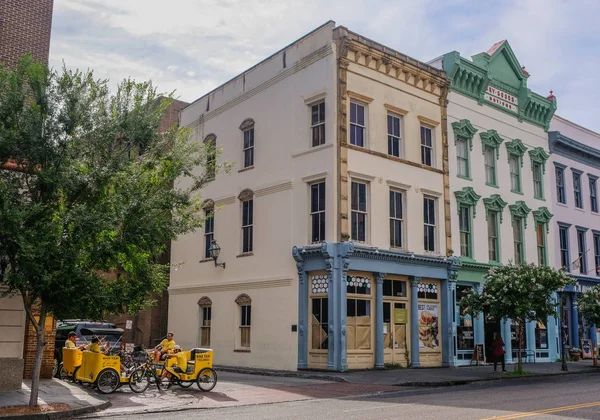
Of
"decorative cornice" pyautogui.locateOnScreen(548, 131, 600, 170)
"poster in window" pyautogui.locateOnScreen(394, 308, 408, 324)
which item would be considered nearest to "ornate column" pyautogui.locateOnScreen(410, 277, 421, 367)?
"poster in window" pyautogui.locateOnScreen(394, 308, 408, 324)

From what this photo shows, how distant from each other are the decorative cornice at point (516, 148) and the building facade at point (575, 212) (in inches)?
119

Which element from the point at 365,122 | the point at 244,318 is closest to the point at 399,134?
the point at 365,122

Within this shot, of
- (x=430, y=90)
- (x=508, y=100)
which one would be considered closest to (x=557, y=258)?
(x=508, y=100)

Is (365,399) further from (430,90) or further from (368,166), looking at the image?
(430,90)

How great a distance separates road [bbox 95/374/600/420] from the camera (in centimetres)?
1223

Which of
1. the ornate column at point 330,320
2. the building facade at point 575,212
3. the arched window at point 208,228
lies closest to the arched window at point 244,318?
the arched window at point 208,228

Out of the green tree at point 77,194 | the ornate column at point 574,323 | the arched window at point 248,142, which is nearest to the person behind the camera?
the green tree at point 77,194

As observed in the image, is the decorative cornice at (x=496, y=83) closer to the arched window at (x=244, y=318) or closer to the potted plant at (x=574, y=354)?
the potted plant at (x=574, y=354)

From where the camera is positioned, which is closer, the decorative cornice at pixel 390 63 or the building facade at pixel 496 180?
the decorative cornice at pixel 390 63

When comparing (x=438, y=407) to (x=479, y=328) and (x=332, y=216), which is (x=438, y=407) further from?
(x=479, y=328)

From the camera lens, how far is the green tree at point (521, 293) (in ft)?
76.6

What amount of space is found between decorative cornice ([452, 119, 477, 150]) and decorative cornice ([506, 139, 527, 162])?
314 centimetres

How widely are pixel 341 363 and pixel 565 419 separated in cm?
1161

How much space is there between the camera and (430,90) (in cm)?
2794
